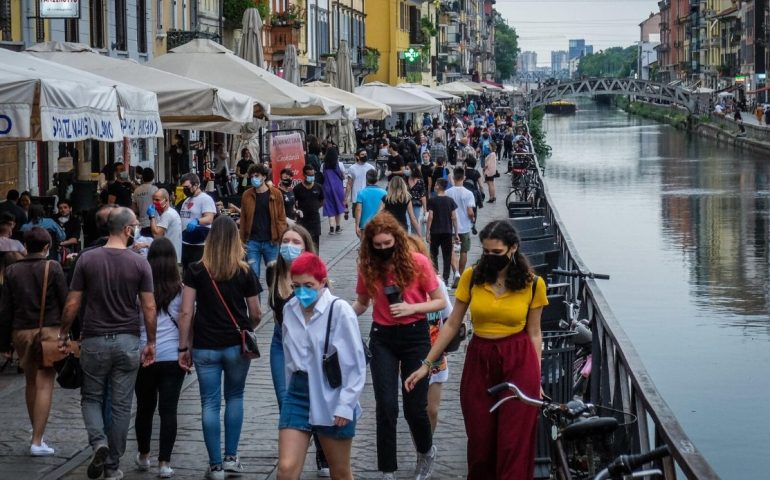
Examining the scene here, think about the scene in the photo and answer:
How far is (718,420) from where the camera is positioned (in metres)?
18.0

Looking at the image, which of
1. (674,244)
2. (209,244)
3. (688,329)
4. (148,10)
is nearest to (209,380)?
(209,244)

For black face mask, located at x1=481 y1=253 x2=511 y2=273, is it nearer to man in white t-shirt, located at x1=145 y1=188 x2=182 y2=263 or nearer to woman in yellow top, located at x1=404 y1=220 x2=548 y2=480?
woman in yellow top, located at x1=404 y1=220 x2=548 y2=480

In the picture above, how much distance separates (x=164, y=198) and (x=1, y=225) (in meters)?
2.37

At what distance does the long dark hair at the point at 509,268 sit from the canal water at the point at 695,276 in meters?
8.88

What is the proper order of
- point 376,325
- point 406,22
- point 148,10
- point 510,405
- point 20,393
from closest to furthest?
point 510,405 < point 376,325 < point 20,393 < point 148,10 < point 406,22

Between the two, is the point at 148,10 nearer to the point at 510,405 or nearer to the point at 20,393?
the point at 20,393

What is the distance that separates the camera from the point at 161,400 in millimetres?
9273

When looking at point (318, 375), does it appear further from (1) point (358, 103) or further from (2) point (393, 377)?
(1) point (358, 103)

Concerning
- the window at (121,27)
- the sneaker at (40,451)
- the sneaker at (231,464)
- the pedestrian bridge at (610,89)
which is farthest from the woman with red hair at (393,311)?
the pedestrian bridge at (610,89)

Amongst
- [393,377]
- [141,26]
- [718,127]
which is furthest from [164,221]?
[718,127]

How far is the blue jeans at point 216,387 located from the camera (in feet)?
29.7

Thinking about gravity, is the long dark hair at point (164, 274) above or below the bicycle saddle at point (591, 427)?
above

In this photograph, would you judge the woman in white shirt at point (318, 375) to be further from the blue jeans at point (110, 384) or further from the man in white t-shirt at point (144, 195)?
the man in white t-shirt at point (144, 195)

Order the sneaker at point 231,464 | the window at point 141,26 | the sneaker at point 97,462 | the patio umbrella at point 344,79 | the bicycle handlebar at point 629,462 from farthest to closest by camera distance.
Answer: the patio umbrella at point 344,79
the window at point 141,26
the sneaker at point 231,464
the sneaker at point 97,462
the bicycle handlebar at point 629,462
